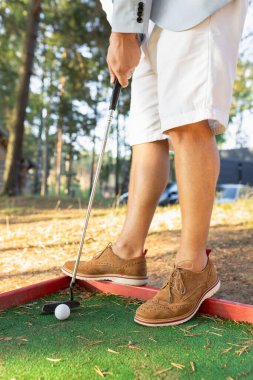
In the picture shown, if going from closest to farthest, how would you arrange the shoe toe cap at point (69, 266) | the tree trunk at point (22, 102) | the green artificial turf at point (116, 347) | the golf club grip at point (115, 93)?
1. the green artificial turf at point (116, 347)
2. the golf club grip at point (115, 93)
3. the shoe toe cap at point (69, 266)
4. the tree trunk at point (22, 102)

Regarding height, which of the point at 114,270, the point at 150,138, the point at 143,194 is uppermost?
the point at 150,138

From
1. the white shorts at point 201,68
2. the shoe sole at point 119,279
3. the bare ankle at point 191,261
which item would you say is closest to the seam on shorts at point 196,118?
the white shorts at point 201,68

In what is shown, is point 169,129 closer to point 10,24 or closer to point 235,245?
point 235,245

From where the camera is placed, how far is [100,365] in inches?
47.9

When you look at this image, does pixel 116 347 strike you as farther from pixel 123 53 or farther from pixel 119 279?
pixel 123 53

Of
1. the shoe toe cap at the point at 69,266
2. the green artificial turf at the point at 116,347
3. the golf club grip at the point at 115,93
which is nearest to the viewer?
the green artificial turf at the point at 116,347

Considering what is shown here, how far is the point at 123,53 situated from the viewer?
1.69 m

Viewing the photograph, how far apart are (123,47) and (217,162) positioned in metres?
0.59

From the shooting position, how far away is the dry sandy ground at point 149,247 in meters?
2.40

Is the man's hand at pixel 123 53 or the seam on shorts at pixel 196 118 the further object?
the man's hand at pixel 123 53

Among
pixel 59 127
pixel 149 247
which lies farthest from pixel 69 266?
pixel 59 127

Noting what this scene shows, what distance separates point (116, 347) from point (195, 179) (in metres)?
0.69

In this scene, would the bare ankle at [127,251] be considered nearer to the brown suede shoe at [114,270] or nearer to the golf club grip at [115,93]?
the brown suede shoe at [114,270]

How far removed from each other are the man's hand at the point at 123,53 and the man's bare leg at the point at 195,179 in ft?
1.08
